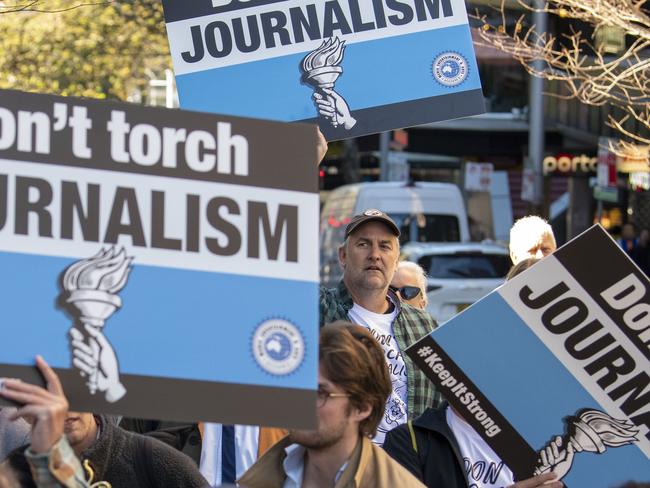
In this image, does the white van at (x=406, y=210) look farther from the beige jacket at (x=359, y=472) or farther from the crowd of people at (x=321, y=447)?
the beige jacket at (x=359, y=472)

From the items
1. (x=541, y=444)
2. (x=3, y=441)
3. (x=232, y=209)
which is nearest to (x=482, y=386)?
(x=541, y=444)

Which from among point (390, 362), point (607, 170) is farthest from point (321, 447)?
point (607, 170)

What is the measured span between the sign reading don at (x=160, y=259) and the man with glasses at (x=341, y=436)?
42 centimetres

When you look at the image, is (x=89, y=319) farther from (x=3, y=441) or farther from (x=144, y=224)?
(x=3, y=441)

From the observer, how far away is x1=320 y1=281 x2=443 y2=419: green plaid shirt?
5824 mm

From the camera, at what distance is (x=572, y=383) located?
13.4ft

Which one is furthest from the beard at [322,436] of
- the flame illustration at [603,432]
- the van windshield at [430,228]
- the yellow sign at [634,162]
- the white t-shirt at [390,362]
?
the van windshield at [430,228]

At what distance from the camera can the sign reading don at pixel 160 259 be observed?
3.36 metres

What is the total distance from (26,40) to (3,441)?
1805cm

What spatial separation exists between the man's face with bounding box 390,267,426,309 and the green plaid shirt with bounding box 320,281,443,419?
3.20 feet

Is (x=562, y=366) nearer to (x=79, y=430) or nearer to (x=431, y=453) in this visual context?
(x=431, y=453)

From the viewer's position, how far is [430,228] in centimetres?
2286

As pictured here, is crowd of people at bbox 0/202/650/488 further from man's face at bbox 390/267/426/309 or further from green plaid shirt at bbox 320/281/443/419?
man's face at bbox 390/267/426/309

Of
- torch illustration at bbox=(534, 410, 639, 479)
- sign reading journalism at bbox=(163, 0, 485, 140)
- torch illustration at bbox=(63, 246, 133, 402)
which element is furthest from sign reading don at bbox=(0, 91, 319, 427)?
sign reading journalism at bbox=(163, 0, 485, 140)
